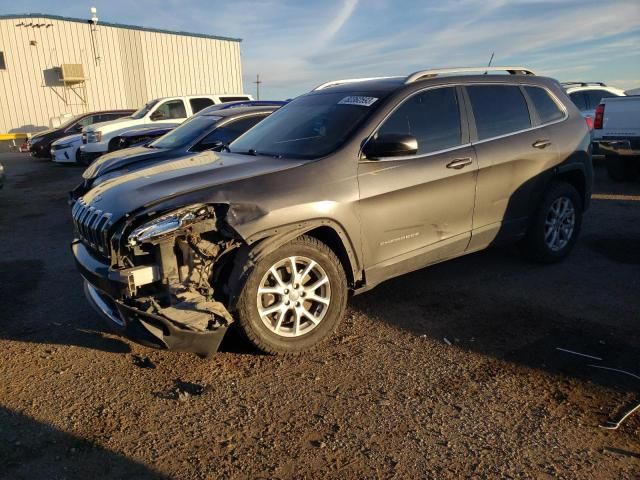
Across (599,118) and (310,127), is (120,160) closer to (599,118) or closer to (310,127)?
(310,127)

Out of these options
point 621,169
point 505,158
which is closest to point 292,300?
point 505,158

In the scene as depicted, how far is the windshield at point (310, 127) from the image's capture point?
13.3ft

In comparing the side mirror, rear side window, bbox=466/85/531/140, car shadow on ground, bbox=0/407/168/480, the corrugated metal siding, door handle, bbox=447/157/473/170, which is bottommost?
car shadow on ground, bbox=0/407/168/480

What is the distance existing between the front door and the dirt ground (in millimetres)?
555

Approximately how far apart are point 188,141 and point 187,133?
1.21 ft

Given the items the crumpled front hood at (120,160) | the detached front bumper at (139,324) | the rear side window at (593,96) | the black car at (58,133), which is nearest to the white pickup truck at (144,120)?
the black car at (58,133)

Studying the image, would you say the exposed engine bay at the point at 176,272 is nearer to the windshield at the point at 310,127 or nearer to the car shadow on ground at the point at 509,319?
the windshield at the point at 310,127

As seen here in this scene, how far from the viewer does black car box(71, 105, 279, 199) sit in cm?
723

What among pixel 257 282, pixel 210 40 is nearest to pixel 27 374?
pixel 257 282

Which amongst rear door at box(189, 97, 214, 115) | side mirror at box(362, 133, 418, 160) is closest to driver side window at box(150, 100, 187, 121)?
rear door at box(189, 97, 214, 115)

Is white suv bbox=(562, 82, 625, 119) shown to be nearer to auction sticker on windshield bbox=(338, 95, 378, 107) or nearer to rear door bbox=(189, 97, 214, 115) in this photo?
rear door bbox=(189, 97, 214, 115)

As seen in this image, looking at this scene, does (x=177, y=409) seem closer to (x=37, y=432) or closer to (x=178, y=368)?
(x=178, y=368)

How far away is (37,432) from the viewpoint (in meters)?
2.94

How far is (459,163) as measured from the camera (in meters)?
4.38
